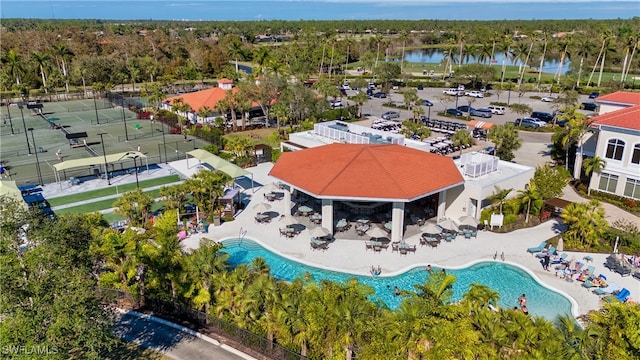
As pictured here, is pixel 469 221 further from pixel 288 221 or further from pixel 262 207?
pixel 262 207

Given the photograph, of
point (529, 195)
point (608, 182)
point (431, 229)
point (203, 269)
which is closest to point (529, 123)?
point (608, 182)

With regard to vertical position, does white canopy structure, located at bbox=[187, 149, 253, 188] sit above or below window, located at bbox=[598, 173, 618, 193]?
above

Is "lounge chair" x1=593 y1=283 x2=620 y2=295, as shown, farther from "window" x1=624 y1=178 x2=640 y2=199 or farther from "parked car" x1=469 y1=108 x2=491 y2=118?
"parked car" x1=469 y1=108 x2=491 y2=118

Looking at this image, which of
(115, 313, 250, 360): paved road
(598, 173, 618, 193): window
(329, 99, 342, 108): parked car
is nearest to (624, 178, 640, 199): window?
(598, 173, 618, 193): window

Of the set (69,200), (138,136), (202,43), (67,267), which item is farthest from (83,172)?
(202,43)

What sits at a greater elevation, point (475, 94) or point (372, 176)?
point (372, 176)

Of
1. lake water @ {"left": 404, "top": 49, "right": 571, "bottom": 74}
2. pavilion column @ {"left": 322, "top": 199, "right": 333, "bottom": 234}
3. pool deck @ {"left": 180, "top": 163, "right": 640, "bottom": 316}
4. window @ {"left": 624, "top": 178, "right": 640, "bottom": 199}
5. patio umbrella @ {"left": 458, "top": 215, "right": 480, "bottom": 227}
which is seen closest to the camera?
pool deck @ {"left": 180, "top": 163, "right": 640, "bottom": 316}

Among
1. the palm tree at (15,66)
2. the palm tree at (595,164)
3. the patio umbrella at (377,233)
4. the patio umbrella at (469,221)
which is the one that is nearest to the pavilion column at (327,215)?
the patio umbrella at (377,233)
